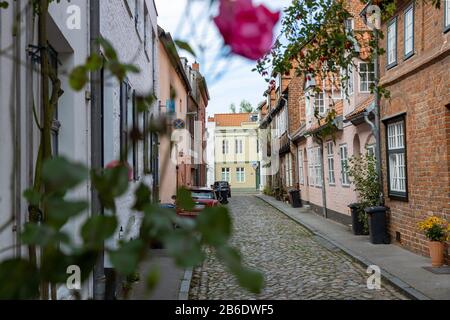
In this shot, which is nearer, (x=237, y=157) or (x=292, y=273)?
(x=292, y=273)

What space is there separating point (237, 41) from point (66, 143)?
457 centimetres

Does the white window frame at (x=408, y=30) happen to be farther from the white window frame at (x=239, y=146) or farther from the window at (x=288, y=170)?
the white window frame at (x=239, y=146)

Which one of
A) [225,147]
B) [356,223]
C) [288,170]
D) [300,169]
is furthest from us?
[225,147]

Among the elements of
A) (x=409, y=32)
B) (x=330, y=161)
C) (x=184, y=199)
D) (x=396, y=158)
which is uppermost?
(x=409, y=32)

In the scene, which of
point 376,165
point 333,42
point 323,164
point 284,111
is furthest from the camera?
point 284,111

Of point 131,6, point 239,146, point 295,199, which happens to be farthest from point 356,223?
point 239,146

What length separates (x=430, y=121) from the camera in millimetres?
9883

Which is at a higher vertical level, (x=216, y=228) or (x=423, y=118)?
(x=423, y=118)

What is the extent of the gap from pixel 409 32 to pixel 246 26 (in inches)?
425

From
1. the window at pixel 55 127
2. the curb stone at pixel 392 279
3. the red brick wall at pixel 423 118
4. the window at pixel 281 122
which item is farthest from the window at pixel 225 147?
the window at pixel 55 127

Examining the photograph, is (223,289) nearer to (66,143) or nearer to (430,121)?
(66,143)

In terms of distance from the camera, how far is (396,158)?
40.2ft

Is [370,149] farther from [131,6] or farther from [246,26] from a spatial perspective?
[246,26]
